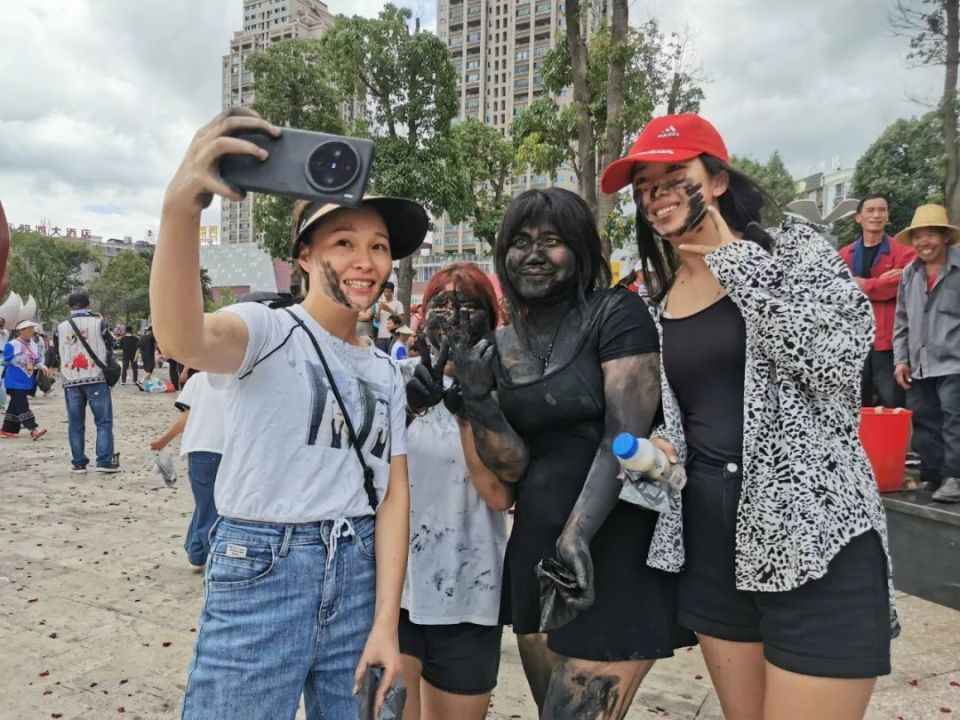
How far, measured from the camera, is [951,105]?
10422mm

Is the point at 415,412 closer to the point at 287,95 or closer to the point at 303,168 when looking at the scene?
the point at 303,168

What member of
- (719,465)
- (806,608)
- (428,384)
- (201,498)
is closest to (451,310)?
(428,384)

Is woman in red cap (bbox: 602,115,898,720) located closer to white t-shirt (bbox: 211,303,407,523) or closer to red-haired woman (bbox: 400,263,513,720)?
red-haired woman (bbox: 400,263,513,720)

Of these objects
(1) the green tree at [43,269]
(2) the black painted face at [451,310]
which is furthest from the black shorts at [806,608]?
(1) the green tree at [43,269]

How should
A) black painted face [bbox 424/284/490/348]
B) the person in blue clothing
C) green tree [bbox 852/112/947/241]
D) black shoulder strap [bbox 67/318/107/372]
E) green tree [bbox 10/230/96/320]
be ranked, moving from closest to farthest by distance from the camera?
1. black painted face [bbox 424/284/490/348]
2. black shoulder strap [bbox 67/318/107/372]
3. the person in blue clothing
4. green tree [bbox 852/112/947/241]
5. green tree [bbox 10/230/96/320]

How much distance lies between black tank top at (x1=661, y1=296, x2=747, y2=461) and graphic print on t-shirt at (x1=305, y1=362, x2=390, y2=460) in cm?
77

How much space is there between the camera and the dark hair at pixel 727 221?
187 cm

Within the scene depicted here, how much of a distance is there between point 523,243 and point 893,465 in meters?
4.04

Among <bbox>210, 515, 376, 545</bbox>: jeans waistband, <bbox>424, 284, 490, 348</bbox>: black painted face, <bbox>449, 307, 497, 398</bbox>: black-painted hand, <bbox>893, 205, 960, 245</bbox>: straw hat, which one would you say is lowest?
<bbox>210, 515, 376, 545</bbox>: jeans waistband

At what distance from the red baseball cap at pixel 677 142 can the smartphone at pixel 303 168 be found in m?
0.88

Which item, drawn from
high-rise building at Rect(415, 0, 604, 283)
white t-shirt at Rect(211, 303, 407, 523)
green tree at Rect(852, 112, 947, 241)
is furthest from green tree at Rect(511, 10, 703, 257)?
high-rise building at Rect(415, 0, 604, 283)

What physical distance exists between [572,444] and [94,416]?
7.89 m

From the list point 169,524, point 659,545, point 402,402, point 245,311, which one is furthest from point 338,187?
point 169,524

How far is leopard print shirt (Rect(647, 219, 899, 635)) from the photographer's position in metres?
1.53
